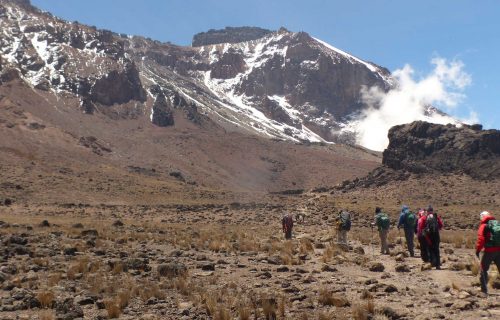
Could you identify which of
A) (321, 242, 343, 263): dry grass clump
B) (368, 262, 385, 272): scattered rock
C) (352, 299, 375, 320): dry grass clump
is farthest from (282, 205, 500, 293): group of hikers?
(352, 299, 375, 320): dry grass clump

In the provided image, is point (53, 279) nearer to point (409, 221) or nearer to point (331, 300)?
point (331, 300)

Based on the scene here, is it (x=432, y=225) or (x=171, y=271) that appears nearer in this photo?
(x=171, y=271)

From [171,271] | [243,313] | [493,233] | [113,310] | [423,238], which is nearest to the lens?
[243,313]

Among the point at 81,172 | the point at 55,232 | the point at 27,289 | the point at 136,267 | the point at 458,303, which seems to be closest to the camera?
the point at 458,303

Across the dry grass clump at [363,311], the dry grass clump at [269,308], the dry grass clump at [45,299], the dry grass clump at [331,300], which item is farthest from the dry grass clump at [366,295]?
the dry grass clump at [45,299]

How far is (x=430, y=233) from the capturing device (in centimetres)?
1703

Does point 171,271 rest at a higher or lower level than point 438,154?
lower

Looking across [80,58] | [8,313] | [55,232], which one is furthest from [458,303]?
[80,58]

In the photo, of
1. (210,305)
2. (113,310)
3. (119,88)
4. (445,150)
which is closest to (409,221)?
(210,305)

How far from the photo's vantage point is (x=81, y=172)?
290ft

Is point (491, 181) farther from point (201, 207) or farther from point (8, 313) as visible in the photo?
point (8, 313)

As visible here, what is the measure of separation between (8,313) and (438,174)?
6714 cm

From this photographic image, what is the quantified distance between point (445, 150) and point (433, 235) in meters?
62.3

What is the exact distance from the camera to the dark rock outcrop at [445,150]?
7038 centimetres
